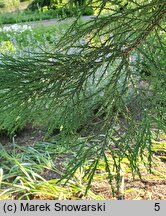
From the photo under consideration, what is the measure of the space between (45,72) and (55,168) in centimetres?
149

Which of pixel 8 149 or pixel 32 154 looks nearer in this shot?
pixel 32 154

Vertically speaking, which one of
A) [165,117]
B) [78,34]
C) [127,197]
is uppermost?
[78,34]

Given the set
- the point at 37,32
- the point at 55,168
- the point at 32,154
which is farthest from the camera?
the point at 37,32

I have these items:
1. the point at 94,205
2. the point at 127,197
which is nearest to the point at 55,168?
the point at 127,197

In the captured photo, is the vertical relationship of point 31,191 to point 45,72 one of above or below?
below

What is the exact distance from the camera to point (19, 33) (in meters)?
6.89

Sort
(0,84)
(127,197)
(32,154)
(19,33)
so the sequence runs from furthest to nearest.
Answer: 1. (19,33)
2. (32,154)
3. (127,197)
4. (0,84)

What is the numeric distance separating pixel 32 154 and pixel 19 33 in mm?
4149

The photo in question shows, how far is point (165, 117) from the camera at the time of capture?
4.96 feet

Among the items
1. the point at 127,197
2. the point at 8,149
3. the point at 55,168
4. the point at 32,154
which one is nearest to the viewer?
the point at 127,197

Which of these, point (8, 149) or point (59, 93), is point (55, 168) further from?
point (59, 93)

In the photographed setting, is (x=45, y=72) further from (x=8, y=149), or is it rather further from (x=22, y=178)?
(x=8, y=149)

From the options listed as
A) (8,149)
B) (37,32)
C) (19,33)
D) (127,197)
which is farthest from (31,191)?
(37,32)

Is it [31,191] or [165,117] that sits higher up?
[165,117]
